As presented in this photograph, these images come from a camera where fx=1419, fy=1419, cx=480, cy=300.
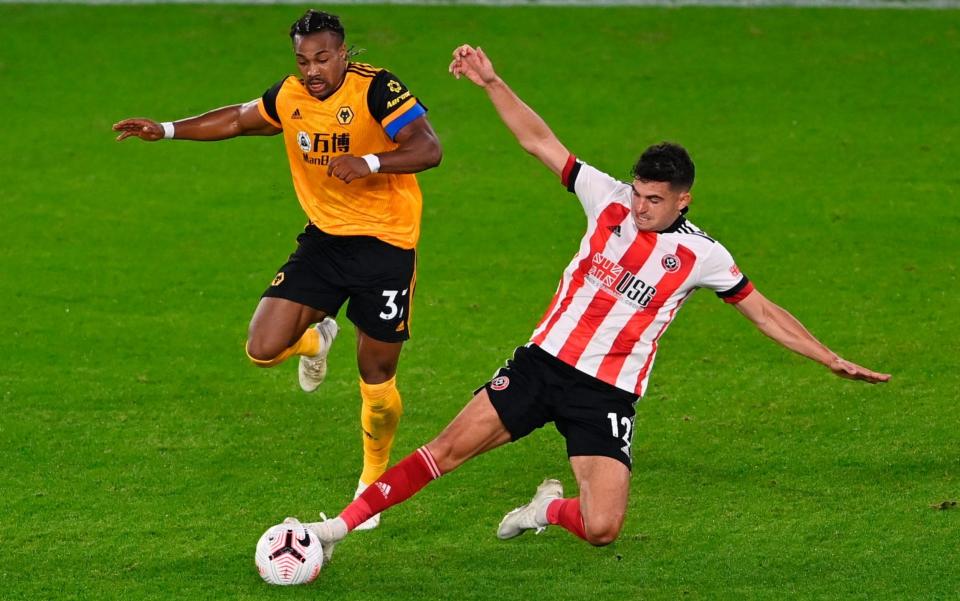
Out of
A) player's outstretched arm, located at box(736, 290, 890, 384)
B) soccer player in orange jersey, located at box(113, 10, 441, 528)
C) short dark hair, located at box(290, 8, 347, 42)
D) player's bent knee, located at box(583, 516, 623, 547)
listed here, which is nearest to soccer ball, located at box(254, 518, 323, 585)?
soccer player in orange jersey, located at box(113, 10, 441, 528)

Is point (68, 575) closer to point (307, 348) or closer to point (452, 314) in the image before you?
point (307, 348)

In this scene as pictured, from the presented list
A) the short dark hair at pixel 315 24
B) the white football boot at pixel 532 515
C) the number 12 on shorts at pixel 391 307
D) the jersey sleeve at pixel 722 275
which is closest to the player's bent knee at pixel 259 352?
the number 12 on shorts at pixel 391 307

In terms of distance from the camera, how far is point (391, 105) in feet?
22.3

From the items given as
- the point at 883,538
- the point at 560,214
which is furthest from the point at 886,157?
the point at 883,538

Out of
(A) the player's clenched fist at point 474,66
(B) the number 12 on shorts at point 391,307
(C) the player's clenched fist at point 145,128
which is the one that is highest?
(A) the player's clenched fist at point 474,66

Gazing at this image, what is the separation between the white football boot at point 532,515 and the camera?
653cm

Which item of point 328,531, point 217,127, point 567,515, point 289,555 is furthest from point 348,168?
point 567,515

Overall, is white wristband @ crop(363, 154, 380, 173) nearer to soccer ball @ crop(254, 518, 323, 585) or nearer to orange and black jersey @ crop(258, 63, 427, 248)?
orange and black jersey @ crop(258, 63, 427, 248)

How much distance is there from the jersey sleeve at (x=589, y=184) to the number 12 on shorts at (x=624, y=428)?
0.93m

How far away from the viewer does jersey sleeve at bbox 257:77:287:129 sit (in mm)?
7074

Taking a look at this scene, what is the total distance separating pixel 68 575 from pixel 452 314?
13.2 feet

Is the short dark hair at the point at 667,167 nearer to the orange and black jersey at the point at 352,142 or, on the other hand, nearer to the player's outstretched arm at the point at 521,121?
the player's outstretched arm at the point at 521,121

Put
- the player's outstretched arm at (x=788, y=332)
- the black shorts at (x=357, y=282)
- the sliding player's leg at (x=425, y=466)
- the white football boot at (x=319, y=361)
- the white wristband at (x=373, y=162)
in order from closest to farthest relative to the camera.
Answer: the player's outstretched arm at (x=788, y=332)
the sliding player's leg at (x=425, y=466)
the white wristband at (x=373, y=162)
the black shorts at (x=357, y=282)
the white football boot at (x=319, y=361)

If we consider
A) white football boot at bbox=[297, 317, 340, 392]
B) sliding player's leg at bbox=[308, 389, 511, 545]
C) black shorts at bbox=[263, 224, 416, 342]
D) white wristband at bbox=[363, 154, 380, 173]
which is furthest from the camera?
white football boot at bbox=[297, 317, 340, 392]
